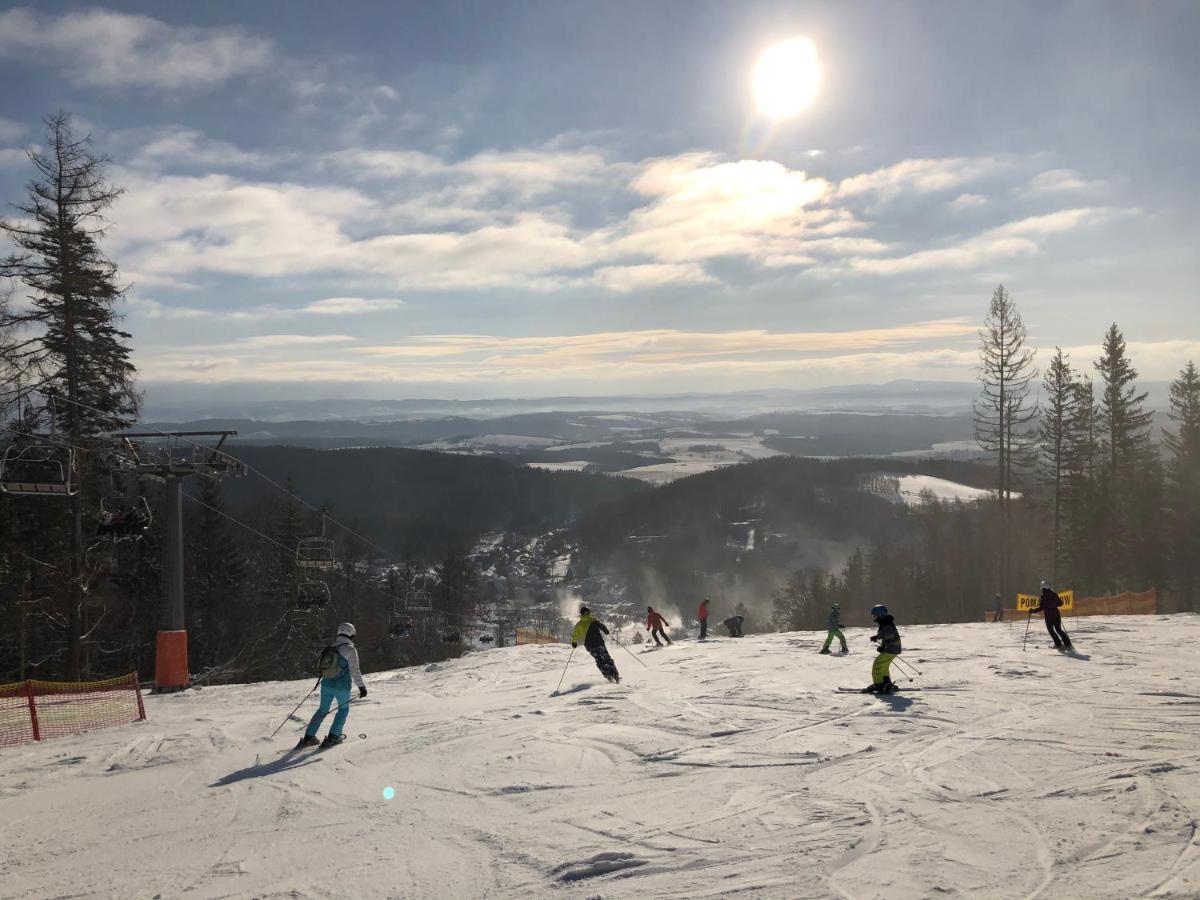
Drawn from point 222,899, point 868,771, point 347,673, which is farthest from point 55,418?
point 868,771

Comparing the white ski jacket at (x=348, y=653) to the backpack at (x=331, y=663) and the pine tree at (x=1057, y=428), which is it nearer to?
the backpack at (x=331, y=663)

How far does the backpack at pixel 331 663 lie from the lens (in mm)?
10555

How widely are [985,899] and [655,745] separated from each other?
5.10m

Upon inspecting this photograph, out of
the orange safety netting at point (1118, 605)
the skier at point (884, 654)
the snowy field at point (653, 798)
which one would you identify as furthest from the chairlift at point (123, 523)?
the orange safety netting at point (1118, 605)

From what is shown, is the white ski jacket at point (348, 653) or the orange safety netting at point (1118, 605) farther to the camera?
the orange safety netting at point (1118, 605)

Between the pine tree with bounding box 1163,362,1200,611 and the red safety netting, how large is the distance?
171ft

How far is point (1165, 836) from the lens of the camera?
632cm

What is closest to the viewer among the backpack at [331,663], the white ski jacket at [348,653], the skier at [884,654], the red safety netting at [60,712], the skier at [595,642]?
the backpack at [331,663]

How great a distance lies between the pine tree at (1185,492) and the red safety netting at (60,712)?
52.0 meters

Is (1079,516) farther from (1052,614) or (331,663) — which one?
(331,663)

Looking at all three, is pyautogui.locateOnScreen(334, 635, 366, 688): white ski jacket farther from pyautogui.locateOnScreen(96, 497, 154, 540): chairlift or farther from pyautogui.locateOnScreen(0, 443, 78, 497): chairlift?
pyautogui.locateOnScreen(96, 497, 154, 540): chairlift

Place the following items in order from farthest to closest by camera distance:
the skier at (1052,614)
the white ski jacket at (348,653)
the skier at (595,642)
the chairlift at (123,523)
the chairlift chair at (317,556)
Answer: the chairlift chair at (317,556) < the chairlift at (123,523) < the skier at (1052,614) < the skier at (595,642) < the white ski jacket at (348,653)

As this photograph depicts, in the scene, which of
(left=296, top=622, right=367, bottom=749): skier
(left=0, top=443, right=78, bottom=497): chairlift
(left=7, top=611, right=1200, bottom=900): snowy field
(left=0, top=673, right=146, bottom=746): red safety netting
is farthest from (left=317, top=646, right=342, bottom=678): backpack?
(left=0, top=443, right=78, bottom=497): chairlift

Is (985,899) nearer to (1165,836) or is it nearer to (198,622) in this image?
(1165,836)
